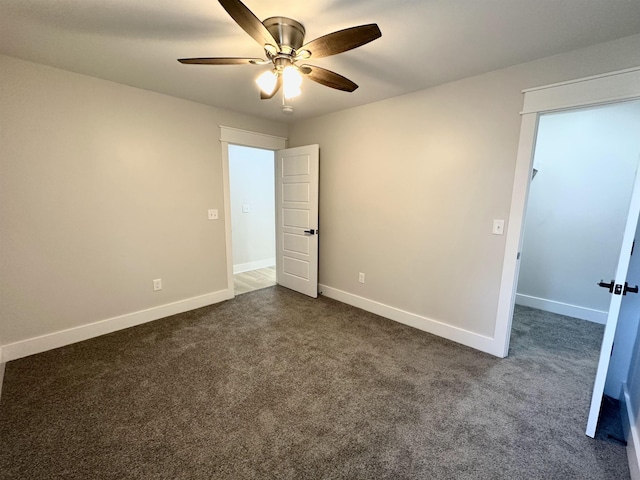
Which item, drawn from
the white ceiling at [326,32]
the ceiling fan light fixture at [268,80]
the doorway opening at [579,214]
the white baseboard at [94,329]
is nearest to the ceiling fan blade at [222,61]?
the ceiling fan light fixture at [268,80]

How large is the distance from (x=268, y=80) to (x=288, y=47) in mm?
251

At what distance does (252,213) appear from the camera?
Answer: 521 cm

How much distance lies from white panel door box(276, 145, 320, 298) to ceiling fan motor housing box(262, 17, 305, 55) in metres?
1.84

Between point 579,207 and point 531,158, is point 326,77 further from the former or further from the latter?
point 579,207

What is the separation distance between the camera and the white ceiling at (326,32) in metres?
1.50

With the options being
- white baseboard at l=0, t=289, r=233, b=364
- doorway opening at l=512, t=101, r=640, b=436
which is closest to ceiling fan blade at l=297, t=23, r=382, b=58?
doorway opening at l=512, t=101, r=640, b=436

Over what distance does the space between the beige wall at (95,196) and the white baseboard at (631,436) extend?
147 inches

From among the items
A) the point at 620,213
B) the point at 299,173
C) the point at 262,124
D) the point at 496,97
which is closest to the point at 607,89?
the point at 496,97

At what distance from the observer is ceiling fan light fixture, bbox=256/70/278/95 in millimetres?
1747

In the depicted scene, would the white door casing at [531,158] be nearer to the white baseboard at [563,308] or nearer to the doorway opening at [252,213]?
the white baseboard at [563,308]

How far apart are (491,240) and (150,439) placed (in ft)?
9.35

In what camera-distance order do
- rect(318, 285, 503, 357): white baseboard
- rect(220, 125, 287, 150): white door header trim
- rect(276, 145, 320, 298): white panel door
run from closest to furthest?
rect(318, 285, 503, 357): white baseboard, rect(220, 125, 287, 150): white door header trim, rect(276, 145, 320, 298): white panel door

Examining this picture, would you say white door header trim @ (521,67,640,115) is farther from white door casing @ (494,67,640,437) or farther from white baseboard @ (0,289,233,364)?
white baseboard @ (0,289,233,364)

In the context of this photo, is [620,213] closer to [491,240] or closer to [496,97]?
[491,240]
